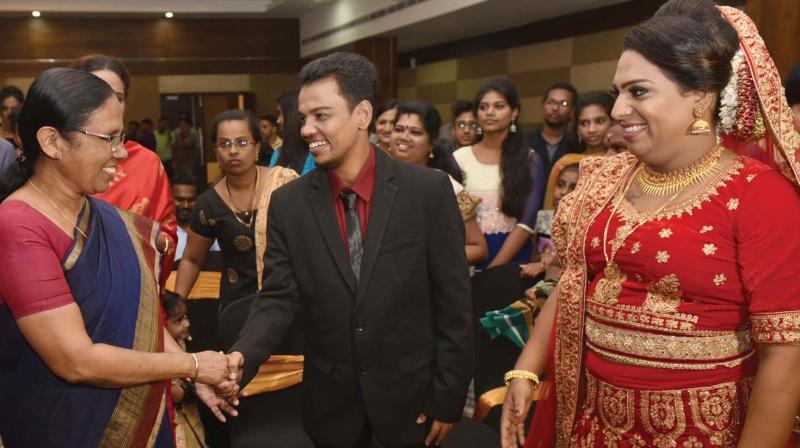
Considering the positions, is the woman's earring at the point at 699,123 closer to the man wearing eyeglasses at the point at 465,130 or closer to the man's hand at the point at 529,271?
the man's hand at the point at 529,271

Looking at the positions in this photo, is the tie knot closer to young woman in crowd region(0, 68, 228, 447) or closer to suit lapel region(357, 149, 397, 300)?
suit lapel region(357, 149, 397, 300)

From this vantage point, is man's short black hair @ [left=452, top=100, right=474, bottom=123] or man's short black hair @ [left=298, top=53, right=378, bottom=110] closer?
man's short black hair @ [left=298, top=53, right=378, bottom=110]

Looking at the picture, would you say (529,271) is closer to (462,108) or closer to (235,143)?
(235,143)

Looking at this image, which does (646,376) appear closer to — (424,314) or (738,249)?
(738,249)

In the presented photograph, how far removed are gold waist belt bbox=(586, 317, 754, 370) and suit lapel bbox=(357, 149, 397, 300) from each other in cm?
62

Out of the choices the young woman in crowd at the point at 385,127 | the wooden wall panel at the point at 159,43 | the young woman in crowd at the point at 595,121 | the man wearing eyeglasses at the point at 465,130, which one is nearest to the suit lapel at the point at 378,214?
the young woman in crowd at the point at 595,121

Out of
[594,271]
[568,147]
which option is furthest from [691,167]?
[568,147]

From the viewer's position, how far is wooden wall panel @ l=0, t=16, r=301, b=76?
1023 centimetres

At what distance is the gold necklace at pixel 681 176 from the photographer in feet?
4.33

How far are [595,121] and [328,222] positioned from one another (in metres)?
2.48

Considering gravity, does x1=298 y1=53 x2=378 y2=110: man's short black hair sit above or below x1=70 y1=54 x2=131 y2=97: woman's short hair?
below

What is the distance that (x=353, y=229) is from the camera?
→ 5.73 ft

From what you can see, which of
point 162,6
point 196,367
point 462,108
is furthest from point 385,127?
point 162,6

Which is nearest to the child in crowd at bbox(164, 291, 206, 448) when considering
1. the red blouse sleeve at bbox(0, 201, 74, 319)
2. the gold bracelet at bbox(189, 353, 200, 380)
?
the gold bracelet at bbox(189, 353, 200, 380)
